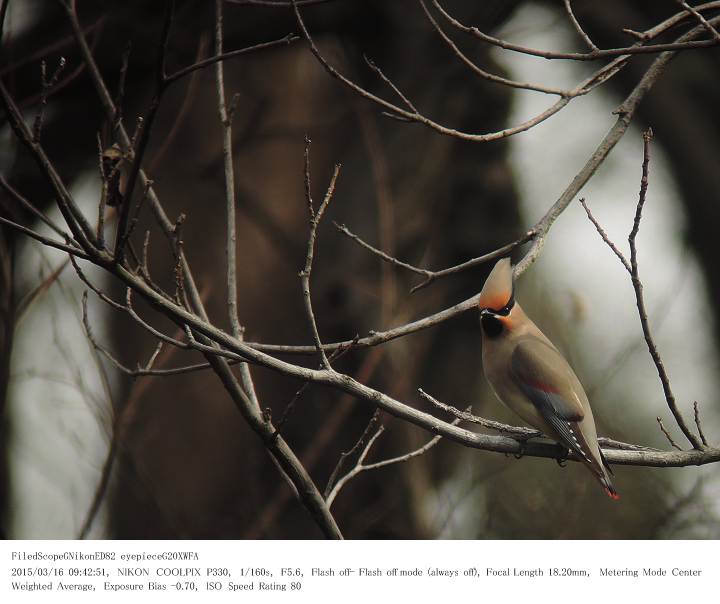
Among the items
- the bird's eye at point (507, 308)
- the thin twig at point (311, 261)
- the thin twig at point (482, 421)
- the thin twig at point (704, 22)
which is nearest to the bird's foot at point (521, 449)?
the thin twig at point (482, 421)

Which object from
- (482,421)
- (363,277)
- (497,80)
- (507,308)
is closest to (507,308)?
(507,308)

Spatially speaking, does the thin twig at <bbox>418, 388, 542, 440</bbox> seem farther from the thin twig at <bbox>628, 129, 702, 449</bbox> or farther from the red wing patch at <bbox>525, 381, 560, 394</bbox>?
the thin twig at <bbox>628, 129, 702, 449</bbox>

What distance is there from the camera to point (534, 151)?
13.4 ft

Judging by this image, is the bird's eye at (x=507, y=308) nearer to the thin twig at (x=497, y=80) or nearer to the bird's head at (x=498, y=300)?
the bird's head at (x=498, y=300)

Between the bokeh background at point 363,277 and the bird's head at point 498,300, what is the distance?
2.76ft

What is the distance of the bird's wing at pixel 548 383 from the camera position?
170cm

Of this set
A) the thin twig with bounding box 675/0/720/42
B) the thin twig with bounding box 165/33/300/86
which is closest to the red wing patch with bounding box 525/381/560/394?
the thin twig with bounding box 675/0/720/42

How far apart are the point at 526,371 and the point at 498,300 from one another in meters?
0.18

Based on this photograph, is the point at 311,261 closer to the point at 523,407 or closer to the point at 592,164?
the point at 523,407

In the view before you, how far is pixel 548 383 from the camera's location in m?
1.76

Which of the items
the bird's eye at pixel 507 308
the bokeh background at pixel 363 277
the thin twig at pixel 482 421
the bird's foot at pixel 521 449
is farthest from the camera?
the bokeh background at pixel 363 277

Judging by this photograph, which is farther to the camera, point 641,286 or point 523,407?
point 523,407
